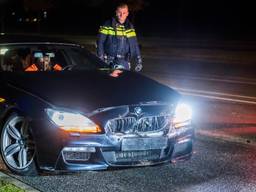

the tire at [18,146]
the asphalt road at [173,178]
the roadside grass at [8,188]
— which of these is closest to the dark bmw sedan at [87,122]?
the tire at [18,146]

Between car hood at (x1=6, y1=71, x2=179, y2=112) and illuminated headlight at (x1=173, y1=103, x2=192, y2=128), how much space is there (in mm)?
98

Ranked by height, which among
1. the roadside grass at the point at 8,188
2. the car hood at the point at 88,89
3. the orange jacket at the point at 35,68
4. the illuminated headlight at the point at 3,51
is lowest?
the roadside grass at the point at 8,188

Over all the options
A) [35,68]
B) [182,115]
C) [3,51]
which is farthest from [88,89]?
[3,51]

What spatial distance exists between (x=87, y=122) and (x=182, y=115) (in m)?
1.00

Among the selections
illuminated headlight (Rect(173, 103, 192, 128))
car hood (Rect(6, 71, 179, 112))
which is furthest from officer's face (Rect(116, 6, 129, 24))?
illuminated headlight (Rect(173, 103, 192, 128))

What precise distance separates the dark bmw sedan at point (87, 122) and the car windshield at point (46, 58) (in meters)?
0.44

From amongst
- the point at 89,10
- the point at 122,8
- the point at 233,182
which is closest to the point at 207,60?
the point at 122,8

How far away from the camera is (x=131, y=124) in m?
5.16

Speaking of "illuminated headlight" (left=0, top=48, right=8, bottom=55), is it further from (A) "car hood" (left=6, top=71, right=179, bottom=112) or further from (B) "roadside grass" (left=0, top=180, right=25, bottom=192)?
(B) "roadside grass" (left=0, top=180, right=25, bottom=192)

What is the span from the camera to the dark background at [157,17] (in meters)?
52.4

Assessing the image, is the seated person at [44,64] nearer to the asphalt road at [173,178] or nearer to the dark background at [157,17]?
the asphalt road at [173,178]

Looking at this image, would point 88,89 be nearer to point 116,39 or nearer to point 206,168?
point 206,168

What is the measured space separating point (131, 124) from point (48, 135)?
0.73 m

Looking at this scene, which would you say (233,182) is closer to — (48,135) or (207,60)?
(48,135)
